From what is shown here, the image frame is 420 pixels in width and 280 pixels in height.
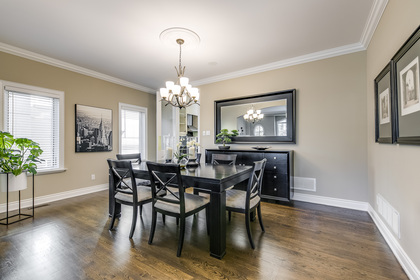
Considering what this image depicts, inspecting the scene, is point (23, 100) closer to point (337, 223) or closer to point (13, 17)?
point (13, 17)

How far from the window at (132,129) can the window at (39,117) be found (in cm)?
133

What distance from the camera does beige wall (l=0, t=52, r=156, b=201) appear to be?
332 cm

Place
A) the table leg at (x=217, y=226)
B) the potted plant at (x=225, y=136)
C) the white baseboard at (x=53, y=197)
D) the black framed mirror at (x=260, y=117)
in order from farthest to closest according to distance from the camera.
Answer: the potted plant at (x=225, y=136) → the black framed mirror at (x=260, y=117) → the white baseboard at (x=53, y=197) → the table leg at (x=217, y=226)

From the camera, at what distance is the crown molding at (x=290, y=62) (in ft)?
10.4

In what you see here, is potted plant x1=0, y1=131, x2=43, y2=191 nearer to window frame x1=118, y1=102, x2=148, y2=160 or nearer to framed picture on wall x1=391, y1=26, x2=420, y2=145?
window frame x1=118, y1=102, x2=148, y2=160

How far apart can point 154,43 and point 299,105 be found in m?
2.74

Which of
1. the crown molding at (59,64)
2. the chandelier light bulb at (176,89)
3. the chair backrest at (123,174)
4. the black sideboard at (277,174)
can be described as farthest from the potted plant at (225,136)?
the crown molding at (59,64)

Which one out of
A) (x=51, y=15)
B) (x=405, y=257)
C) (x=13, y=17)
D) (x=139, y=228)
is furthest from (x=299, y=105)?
(x=13, y=17)

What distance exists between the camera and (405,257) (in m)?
1.68

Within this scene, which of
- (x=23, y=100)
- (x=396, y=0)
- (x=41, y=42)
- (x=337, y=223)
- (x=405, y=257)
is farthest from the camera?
(x=23, y=100)

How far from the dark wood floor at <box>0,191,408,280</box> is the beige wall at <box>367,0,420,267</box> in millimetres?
412

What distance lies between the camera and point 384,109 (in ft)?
7.37

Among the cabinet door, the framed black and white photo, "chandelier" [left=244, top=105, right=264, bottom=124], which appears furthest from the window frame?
the cabinet door

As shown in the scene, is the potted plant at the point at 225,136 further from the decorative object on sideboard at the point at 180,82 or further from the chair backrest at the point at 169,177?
the chair backrest at the point at 169,177
